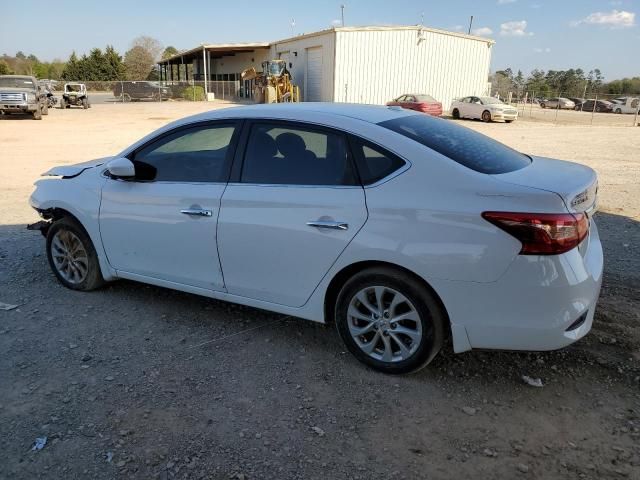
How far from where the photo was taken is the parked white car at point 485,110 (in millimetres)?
29281

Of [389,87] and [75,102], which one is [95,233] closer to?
[389,87]

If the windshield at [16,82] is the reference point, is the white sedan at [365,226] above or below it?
below

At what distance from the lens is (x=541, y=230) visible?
9.31 ft

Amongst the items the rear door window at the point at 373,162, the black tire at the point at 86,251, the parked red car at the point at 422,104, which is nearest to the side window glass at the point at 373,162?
the rear door window at the point at 373,162

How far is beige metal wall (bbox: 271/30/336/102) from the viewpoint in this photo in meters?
33.3

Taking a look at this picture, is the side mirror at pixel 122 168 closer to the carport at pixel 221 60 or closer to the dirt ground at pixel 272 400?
the dirt ground at pixel 272 400

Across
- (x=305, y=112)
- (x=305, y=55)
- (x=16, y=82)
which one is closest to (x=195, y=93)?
(x=305, y=55)

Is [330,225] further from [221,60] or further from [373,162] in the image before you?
[221,60]

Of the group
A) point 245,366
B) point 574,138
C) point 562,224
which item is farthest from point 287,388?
point 574,138

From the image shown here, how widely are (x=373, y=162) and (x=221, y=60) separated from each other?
6114cm

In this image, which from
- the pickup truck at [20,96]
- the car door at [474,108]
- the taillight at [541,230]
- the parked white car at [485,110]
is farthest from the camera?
the car door at [474,108]

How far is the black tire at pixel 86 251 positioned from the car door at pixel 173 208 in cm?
26

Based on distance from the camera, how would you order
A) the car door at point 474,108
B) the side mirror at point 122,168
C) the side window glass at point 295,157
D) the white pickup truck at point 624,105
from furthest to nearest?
the white pickup truck at point 624,105 < the car door at point 474,108 < the side mirror at point 122,168 < the side window glass at point 295,157

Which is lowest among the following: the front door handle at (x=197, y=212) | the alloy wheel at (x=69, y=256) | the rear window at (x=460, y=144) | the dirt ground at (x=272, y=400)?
the dirt ground at (x=272, y=400)
